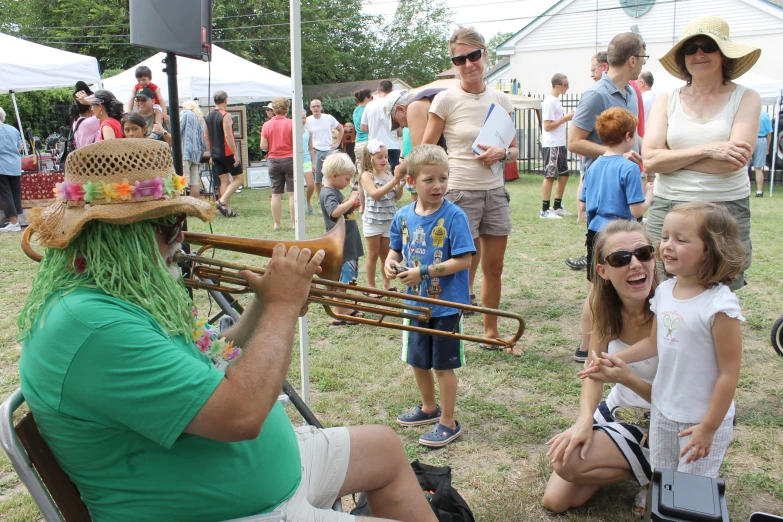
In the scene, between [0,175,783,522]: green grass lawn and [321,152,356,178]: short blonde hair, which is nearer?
[0,175,783,522]: green grass lawn

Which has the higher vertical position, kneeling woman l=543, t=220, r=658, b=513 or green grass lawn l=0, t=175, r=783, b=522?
kneeling woman l=543, t=220, r=658, b=513

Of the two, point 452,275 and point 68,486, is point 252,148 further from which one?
point 68,486

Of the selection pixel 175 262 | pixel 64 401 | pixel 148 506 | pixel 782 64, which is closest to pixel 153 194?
pixel 175 262

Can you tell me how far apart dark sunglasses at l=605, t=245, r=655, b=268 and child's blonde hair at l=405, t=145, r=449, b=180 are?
102 centimetres

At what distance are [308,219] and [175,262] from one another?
793 cm

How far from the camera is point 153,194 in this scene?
1560 mm

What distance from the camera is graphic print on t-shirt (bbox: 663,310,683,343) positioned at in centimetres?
235

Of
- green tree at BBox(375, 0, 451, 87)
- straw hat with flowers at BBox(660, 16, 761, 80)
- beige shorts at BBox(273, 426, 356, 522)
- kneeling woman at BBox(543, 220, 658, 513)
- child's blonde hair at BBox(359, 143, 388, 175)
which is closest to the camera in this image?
beige shorts at BBox(273, 426, 356, 522)

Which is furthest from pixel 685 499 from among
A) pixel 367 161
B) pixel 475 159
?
pixel 367 161

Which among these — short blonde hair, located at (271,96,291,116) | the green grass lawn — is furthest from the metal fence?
the green grass lawn

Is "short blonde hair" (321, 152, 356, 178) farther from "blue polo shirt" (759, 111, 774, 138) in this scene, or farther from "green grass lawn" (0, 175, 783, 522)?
"blue polo shirt" (759, 111, 774, 138)

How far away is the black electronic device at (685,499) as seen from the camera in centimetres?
191

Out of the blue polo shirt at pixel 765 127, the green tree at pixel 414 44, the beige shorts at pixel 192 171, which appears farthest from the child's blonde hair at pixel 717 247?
the green tree at pixel 414 44

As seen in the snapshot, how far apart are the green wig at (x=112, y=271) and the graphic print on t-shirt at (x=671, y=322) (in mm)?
1702
